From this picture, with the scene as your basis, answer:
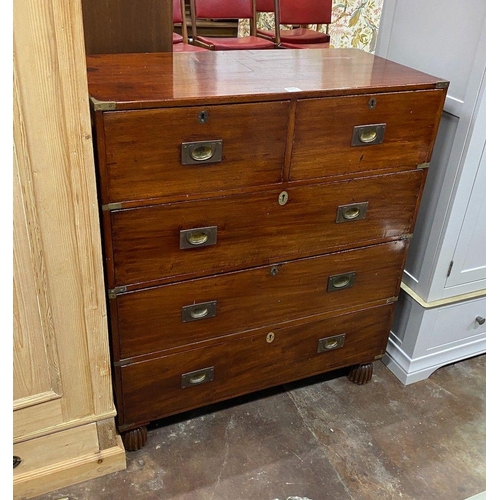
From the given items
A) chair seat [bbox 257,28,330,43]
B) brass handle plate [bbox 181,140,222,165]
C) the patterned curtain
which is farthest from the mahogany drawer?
the patterned curtain

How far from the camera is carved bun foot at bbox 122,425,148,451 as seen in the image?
1.59 m

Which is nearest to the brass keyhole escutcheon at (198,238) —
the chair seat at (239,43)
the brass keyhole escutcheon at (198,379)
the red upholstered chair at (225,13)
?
Result: the brass keyhole escutcheon at (198,379)

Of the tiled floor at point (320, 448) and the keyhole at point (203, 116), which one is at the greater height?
the keyhole at point (203, 116)

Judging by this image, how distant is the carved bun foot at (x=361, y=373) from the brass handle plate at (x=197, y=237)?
820mm

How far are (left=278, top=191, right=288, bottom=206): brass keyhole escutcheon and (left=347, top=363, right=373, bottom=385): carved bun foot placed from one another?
2.53ft

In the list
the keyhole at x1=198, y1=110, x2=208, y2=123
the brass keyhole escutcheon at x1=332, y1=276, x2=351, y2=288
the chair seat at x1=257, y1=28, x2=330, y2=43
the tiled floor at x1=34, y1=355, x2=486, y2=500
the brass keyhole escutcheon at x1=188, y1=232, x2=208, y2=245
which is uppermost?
the keyhole at x1=198, y1=110, x2=208, y2=123

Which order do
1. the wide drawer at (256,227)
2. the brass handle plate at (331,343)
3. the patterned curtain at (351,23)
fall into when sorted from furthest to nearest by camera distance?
1. the patterned curtain at (351,23)
2. the brass handle plate at (331,343)
3. the wide drawer at (256,227)

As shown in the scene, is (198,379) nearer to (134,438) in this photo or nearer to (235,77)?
(134,438)

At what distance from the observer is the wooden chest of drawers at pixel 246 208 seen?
4.05ft

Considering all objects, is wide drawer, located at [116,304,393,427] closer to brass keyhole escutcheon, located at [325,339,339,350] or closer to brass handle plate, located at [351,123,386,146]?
brass keyhole escutcheon, located at [325,339,339,350]

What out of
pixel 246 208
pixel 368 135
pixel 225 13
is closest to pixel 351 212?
pixel 368 135

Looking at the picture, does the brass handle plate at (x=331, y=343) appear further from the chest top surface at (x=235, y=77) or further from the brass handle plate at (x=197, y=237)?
the chest top surface at (x=235, y=77)

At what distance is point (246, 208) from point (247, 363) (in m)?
0.52

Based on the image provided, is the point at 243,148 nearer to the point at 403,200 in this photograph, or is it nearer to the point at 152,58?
the point at 152,58
